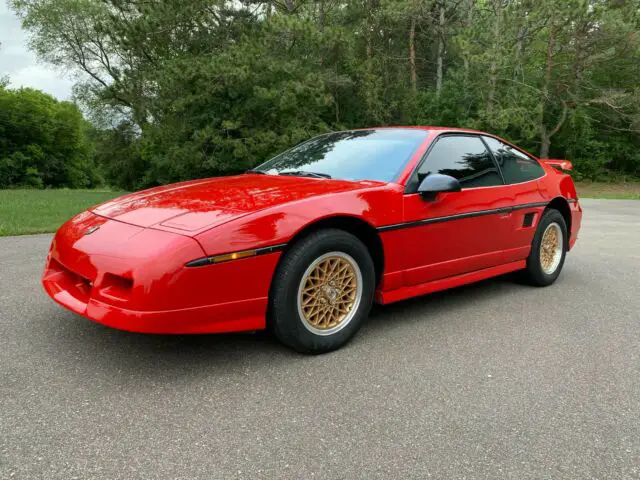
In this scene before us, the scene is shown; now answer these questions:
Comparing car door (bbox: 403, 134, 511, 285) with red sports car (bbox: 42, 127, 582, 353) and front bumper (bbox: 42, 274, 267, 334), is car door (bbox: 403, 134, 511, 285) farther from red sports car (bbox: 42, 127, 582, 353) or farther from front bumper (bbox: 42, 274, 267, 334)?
front bumper (bbox: 42, 274, 267, 334)

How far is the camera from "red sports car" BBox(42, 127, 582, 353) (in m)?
2.68

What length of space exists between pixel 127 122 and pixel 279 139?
584 inches

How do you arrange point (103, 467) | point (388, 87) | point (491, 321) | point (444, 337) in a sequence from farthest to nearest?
point (388, 87)
point (491, 321)
point (444, 337)
point (103, 467)

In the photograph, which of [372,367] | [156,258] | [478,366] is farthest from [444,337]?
[156,258]

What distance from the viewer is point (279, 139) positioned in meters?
20.9

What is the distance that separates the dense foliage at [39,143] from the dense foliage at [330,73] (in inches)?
600

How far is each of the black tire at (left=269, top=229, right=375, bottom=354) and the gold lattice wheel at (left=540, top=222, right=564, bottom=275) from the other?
7.64ft

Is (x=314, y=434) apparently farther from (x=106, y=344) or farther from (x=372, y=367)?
(x=106, y=344)

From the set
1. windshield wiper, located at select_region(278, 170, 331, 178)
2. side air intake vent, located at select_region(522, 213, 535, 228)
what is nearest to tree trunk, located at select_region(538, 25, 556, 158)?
side air intake vent, located at select_region(522, 213, 535, 228)

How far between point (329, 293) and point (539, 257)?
2.47 metres

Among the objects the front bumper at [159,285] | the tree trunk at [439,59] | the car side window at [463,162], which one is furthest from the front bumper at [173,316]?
the tree trunk at [439,59]

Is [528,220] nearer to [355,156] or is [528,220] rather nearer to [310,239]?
[355,156]

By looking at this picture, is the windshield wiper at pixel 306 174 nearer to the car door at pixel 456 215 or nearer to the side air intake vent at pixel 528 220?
the car door at pixel 456 215

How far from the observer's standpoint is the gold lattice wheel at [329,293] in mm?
3080
